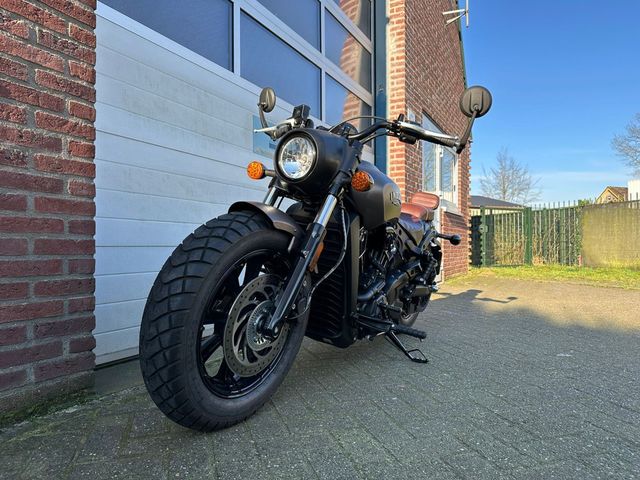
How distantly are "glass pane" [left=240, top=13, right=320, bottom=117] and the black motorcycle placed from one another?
67.2 inches

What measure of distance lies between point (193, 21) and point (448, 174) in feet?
23.7

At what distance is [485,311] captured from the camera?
469cm

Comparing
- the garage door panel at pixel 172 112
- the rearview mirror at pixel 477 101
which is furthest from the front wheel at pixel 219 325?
the garage door panel at pixel 172 112

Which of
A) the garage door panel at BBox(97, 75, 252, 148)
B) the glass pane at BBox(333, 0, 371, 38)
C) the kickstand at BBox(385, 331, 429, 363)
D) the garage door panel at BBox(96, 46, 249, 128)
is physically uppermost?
the glass pane at BBox(333, 0, 371, 38)

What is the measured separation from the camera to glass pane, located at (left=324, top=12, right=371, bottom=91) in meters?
5.46

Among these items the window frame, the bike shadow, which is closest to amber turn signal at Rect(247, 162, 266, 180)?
the bike shadow

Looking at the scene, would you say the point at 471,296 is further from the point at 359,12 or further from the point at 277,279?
the point at 277,279

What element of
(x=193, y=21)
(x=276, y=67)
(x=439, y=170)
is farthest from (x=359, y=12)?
(x=193, y=21)

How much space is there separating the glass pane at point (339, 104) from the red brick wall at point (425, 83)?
1.81ft

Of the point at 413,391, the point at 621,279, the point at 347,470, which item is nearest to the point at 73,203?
the point at 347,470

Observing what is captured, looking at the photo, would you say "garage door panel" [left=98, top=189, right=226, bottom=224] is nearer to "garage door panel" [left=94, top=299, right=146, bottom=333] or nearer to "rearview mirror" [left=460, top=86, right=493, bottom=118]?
"garage door panel" [left=94, top=299, right=146, bottom=333]

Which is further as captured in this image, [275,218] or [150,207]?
[150,207]

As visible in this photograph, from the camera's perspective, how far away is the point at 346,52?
→ 5.92 meters

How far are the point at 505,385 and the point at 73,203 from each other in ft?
8.17
